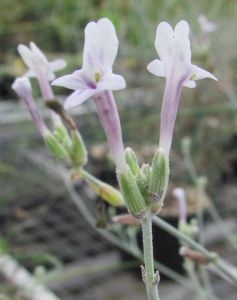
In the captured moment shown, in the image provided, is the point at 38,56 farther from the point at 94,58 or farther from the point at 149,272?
the point at 149,272

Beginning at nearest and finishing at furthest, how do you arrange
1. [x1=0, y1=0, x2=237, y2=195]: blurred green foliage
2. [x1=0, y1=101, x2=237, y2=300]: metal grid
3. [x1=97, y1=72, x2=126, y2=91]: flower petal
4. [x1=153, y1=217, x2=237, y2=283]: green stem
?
1. [x1=97, y1=72, x2=126, y2=91]: flower petal
2. [x1=153, y1=217, x2=237, y2=283]: green stem
3. [x1=0, y1=101, x2=237, y2=300]: metal grid
4. [x1=0, y1=0, x2=237, y2=195]: blurred green foliage

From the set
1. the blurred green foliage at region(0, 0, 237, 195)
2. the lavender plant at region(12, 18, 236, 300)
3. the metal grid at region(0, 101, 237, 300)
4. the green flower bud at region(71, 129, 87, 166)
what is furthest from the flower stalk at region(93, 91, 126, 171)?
the blurred green foliage at region(0, 0, 237, 195)

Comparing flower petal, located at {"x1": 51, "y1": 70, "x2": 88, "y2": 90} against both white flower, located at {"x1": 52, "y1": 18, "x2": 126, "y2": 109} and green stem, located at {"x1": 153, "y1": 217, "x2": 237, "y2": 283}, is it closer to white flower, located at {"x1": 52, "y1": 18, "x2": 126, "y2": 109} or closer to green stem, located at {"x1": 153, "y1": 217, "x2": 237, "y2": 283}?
white flower, located at {"x1": 52, "y1": 18, "x2": 126, "y2": 109}

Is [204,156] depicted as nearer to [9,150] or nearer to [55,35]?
[9,150]

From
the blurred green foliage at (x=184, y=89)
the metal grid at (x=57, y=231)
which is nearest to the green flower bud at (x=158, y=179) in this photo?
the metal grid at (x=57, y=231)

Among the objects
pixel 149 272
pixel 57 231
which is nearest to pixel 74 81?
pixel 149 272

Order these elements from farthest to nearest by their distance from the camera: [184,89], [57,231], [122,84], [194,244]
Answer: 1. [184,89]
2. [57,231]
3. [194,244]
4. [122,84]
